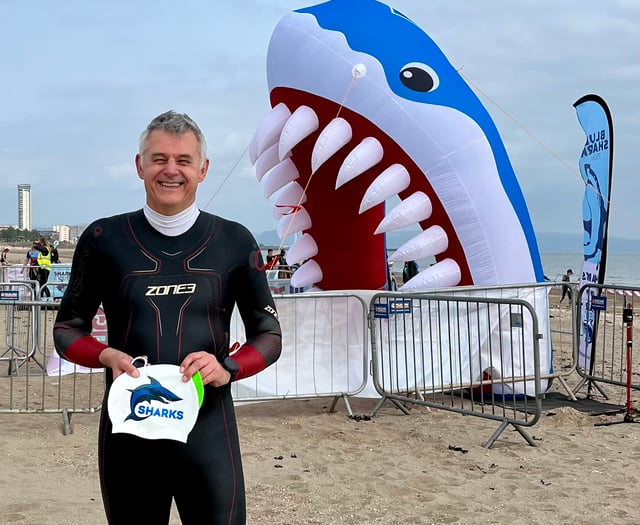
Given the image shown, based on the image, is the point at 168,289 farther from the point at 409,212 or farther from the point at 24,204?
the point at 24,204

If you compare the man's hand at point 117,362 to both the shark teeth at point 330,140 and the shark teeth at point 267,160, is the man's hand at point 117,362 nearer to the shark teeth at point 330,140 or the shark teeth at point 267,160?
the shark teeth at point 330,140

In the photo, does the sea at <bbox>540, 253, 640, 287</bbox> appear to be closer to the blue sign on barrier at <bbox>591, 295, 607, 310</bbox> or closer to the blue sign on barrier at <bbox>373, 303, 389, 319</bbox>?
the blue sign on barrier at <bbox>591, 295, 607, 310</bbox>

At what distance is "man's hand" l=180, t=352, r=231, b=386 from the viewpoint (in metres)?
2.04

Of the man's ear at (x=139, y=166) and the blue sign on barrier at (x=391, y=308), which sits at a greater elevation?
the man's ear at (x=139, y=166)

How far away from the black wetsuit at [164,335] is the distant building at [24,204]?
20357 cm

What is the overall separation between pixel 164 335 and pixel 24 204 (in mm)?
206855

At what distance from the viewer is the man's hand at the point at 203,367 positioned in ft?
6.68

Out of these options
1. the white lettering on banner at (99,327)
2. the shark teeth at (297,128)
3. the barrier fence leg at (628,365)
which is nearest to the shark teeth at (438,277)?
the barrier fence leg at (628,365)

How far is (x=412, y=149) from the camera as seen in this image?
22.6ft

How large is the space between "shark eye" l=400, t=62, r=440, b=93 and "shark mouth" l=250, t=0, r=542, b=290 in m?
0.01

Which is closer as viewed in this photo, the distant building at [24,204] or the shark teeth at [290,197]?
the shark teeth at [290,197]

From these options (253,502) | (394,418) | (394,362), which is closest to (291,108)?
(394,362)

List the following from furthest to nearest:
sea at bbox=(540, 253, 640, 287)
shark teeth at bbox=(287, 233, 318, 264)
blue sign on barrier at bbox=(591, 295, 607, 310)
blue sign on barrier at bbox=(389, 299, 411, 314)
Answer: sea at bbox=(540, 253, 640, 287), shark teeth at bbox=(287, 233, 318, 264), blue sign on barrier at bbox=(591, 295, 607, 310), blue sign on barrier at bbox=(389, 299, 411, 314)

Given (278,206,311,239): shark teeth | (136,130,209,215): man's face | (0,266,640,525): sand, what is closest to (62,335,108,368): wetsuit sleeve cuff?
(136,130,209,215): man's face
